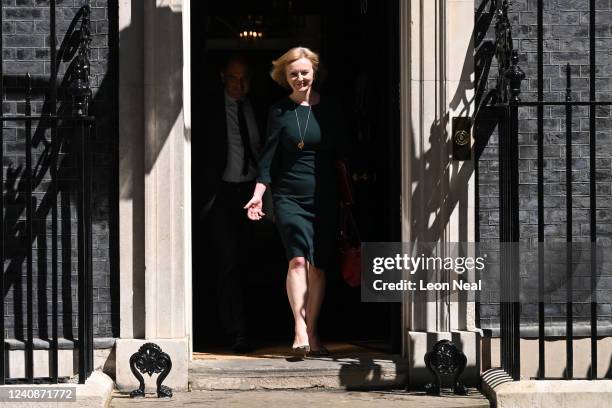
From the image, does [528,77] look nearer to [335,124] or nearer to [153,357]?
[335,124]

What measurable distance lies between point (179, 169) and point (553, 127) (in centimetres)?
237

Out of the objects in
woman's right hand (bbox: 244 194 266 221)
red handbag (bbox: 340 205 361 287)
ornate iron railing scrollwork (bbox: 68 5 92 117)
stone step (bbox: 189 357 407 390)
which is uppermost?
ornate iron railing scrollwork (bbox: 68 5 92 117)

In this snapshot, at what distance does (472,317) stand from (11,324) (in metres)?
2.90

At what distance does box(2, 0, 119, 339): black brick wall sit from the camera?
8.91 metres

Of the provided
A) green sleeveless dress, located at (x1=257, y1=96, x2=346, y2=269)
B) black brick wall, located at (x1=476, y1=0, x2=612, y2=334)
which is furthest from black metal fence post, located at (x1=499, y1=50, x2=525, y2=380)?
green sleeveless dress, located at (x1=257, y1=96, x2=346, y2=269)

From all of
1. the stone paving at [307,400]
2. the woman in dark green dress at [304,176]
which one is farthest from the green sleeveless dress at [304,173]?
the stone paving at [307,400]

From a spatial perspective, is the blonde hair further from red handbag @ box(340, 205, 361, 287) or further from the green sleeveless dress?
red handbag @ box(340, 205, 361, 287)

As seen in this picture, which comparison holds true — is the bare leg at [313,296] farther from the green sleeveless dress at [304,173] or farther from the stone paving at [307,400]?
the stone paving at [307,400]

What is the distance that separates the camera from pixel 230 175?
396 inches

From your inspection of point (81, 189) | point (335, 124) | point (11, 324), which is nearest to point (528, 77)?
point (335, 124)

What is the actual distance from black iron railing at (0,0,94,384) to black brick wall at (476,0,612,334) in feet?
8.08

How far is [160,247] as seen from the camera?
8.88 metres

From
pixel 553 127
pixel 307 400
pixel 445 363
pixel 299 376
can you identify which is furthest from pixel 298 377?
pixel 553 127

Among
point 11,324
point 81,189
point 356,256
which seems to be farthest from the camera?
point 356,256
